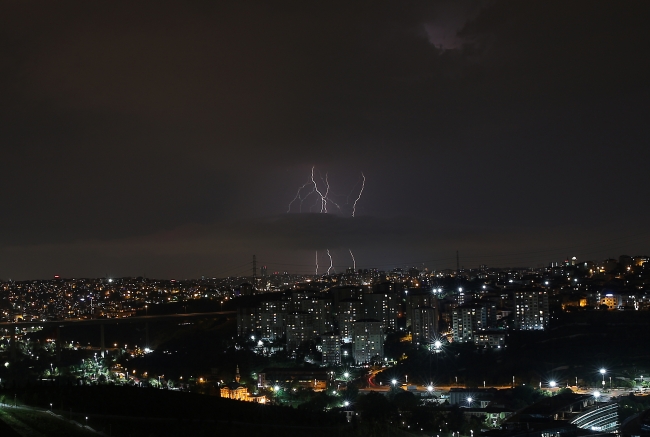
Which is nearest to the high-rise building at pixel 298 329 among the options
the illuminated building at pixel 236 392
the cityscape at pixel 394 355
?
the cityscape at pixel 394 355

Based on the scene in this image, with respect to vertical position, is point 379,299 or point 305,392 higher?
point 379,299

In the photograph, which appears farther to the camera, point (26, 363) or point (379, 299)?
point (379, 299)

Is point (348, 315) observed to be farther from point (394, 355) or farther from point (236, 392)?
point (236, 392)

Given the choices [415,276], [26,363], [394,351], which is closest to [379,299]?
[394,351]

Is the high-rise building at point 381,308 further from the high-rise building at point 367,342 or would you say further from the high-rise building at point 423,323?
the high-rise building at point 367,342

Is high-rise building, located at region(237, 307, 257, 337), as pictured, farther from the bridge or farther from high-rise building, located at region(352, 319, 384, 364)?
high-rise building, located at region(352, 319, 384, 364)

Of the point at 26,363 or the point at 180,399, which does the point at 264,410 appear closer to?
the point at 180,399

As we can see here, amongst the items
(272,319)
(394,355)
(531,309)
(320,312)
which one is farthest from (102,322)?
(531,309)

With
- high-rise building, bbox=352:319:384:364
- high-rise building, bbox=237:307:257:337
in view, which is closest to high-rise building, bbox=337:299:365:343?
high-rise building, bbox=352:319:384:364
